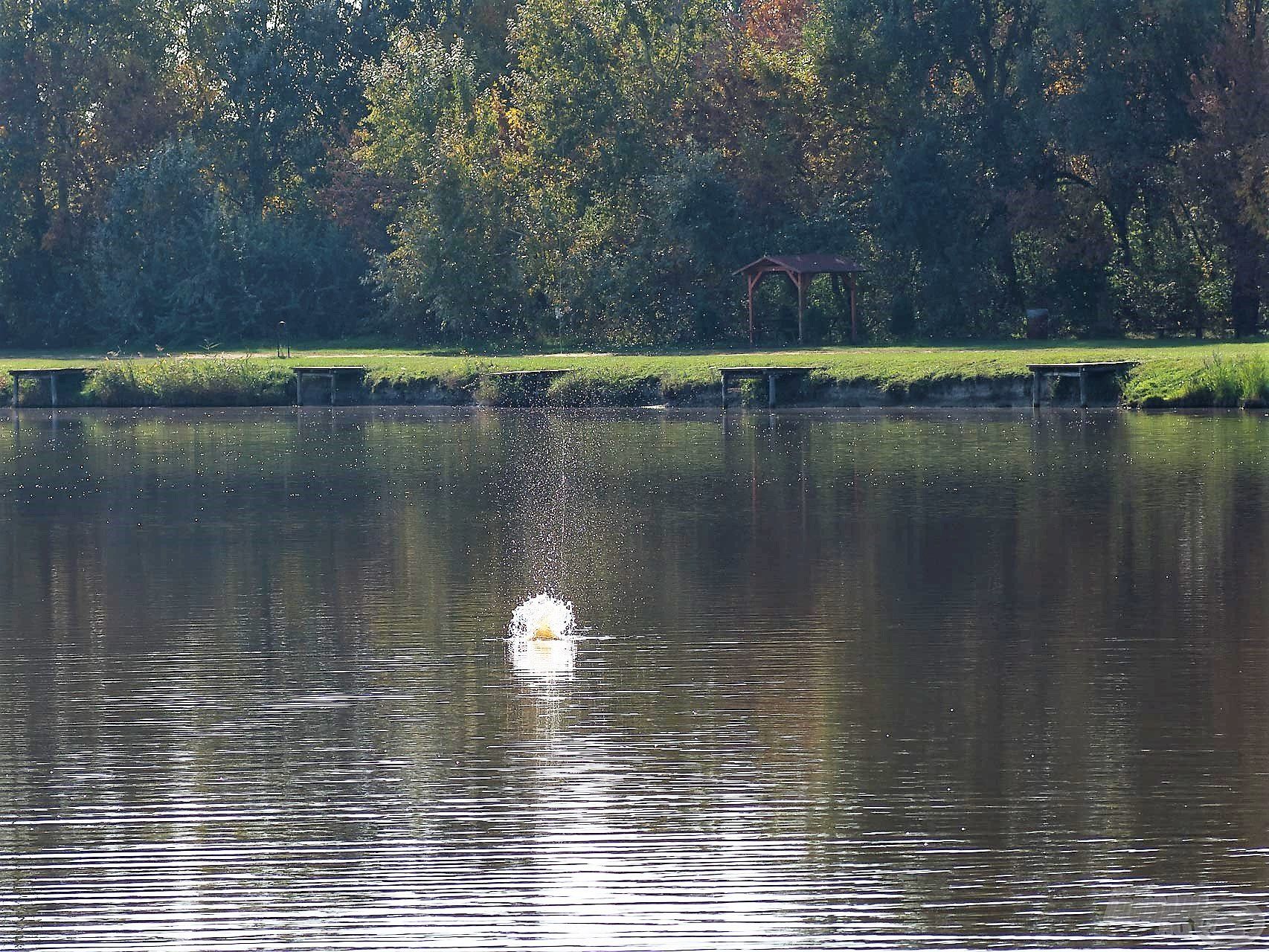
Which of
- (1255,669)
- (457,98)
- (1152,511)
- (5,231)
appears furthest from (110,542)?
(5,231)

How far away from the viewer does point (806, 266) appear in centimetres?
6556

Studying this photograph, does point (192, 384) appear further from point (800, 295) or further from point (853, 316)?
point (853, 316)

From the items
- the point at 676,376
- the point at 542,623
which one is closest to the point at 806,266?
the point at 676,376

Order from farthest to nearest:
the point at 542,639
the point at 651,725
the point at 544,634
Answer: the point at 544,634, the point at 542,639, the point at 651,725

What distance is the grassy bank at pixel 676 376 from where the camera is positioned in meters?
51.4

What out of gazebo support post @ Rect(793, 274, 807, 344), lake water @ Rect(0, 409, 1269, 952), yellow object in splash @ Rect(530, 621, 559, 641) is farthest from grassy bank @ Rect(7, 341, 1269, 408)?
yellow object in splash @ Rect(530, 621, 559, 641)

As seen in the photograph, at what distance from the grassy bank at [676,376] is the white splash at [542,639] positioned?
32512 mm

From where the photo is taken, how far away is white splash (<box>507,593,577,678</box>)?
18.4 metres

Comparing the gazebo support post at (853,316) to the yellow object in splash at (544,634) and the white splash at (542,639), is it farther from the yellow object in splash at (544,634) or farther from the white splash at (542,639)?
the yellow object in splash at (544,634)

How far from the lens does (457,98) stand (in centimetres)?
7812

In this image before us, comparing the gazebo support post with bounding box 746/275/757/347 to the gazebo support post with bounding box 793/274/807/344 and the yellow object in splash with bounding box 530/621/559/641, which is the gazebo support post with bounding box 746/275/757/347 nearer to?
the gazebo support post with bounding box 793/274/807/344

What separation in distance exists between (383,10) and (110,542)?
64249 mm

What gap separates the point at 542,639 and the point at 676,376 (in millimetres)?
39889

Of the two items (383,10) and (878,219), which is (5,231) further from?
(878,219)
